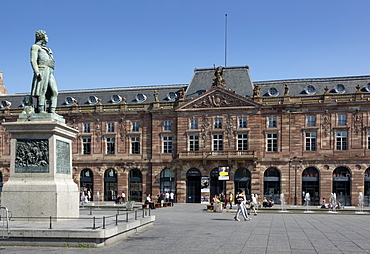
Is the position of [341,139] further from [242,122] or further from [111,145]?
[111,145]

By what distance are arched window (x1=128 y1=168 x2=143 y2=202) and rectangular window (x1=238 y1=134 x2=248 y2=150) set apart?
1353cm

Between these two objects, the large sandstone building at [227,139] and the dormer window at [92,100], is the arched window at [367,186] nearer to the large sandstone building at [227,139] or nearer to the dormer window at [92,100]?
the large sandstone building at [227,139]

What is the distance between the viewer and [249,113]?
58500 mm

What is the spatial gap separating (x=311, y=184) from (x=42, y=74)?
4353cm

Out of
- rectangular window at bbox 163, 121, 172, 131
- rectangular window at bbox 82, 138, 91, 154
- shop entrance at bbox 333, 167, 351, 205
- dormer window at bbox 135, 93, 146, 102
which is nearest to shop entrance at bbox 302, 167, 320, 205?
shop entrance at bbox 333, 167, 351, 205

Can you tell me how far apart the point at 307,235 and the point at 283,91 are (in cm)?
4102

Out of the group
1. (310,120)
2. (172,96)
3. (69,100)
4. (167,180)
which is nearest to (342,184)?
(310,120)

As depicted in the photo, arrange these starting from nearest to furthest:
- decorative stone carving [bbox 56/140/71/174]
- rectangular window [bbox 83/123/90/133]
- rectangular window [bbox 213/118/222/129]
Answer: decorative stone carving [bbox 56/140/71/174] < rectangular window [bbox 213/118/222/129] < rectangular window [bbox 83/123/90/133]

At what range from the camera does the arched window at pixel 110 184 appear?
6353cm

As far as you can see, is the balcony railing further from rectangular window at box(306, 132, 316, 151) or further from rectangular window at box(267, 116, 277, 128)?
rectangular window at box(306, 132, 316, 151)

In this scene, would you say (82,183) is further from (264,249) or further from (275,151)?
(264,249)

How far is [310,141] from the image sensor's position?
188ft

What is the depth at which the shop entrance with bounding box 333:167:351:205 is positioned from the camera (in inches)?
2190

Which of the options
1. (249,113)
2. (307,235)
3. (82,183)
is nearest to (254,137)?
(249,113)
